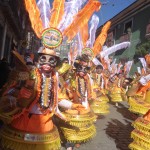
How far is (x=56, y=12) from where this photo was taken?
12.0 feet

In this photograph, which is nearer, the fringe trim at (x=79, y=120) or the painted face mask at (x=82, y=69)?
the fringe trim at (x=79, y=120)

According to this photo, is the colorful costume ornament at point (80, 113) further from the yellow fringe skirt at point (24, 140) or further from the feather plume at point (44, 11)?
the feather plume at point (44, 11)

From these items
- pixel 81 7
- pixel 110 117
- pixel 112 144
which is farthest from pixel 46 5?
pixel 110 117

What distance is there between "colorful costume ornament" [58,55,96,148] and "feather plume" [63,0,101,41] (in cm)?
107

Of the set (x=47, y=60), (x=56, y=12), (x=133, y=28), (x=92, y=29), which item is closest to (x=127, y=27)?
(x=133, y=28)

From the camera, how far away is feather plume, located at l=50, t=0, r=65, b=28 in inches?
140

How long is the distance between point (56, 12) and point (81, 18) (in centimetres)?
64

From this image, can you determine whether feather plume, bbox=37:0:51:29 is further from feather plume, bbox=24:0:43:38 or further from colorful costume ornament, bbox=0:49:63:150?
colorful costume ornament, bbox=0:49:63:150

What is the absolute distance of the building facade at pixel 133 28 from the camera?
66.2ft

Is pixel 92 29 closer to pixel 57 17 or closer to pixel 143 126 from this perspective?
pixel 143 126

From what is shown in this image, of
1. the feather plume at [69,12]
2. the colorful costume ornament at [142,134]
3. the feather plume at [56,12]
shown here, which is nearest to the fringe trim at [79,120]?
the colorful costume ornament at [142,134]

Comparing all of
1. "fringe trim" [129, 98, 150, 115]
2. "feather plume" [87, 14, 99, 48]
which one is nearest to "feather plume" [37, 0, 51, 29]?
"feather plume" [87, 14, 99, 48]

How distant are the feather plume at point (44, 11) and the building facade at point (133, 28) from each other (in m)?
15.6

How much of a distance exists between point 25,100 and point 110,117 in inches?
232
